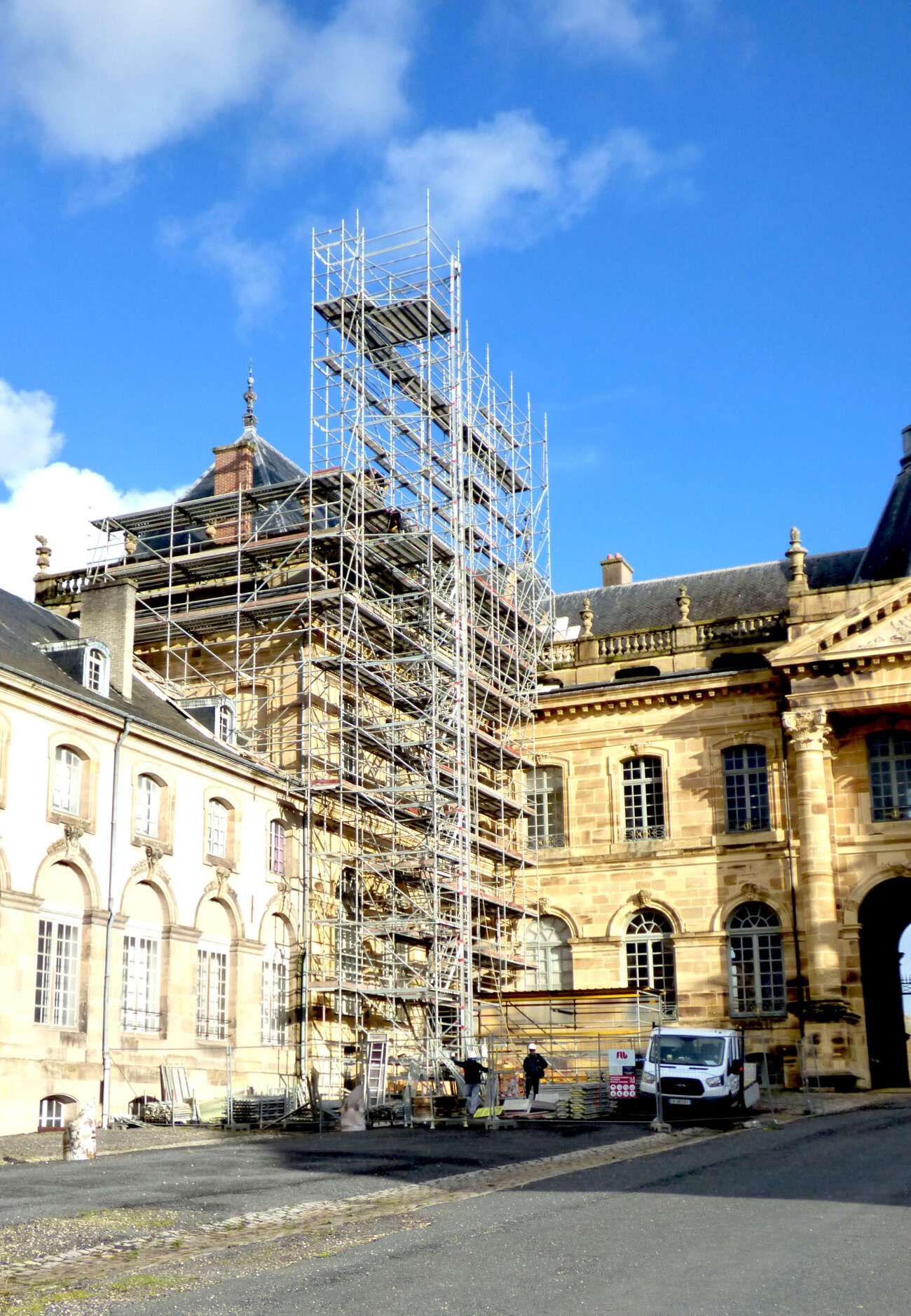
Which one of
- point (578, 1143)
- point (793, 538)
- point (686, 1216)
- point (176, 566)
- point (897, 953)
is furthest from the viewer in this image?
point (897, 953)

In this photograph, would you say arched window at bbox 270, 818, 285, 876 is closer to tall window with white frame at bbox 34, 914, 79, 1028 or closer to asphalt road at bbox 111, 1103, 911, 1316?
tall window with white frame at bbox 34, 914, 79, 1028

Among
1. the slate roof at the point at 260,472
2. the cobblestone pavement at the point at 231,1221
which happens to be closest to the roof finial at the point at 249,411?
the slate roof at the point at 260,472

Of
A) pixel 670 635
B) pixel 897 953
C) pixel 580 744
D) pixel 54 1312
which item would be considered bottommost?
pixel 54 1312

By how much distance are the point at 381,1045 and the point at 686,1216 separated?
15734 mm

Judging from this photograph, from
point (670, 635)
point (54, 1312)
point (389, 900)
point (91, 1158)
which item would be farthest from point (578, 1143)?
point (670, 635)

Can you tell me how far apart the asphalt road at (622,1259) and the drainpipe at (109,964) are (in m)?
Result: 12.7

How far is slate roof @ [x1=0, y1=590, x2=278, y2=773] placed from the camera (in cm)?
2553

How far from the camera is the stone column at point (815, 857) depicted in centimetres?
3309

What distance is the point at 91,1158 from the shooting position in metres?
18.3

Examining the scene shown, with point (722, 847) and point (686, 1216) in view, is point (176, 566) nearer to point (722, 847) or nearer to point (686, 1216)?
point (722, 847)

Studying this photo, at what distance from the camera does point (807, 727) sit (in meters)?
34.6

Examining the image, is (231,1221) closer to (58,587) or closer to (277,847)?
(277,847)

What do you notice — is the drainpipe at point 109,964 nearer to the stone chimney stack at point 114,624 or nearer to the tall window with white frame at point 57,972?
the tall window with white frame at point 57,972

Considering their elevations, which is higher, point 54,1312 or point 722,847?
point 722,847
